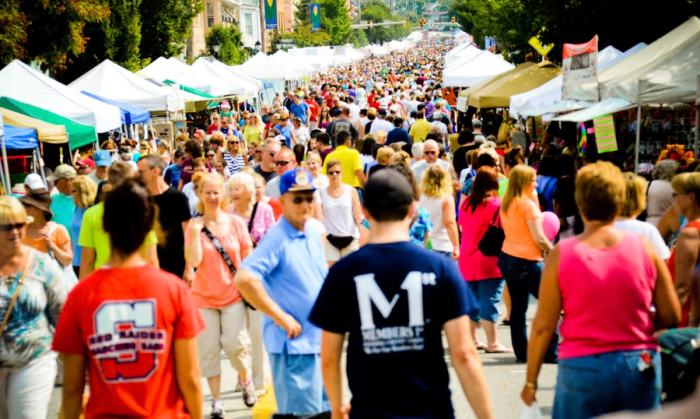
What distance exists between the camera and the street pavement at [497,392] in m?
7.05

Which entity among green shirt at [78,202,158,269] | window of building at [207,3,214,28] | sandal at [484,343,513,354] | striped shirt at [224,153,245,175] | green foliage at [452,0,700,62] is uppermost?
window of building at [207,3,214,28]

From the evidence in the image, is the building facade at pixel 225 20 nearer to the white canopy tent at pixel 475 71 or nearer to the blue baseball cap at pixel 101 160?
the white canopy tent at pixel 475 71

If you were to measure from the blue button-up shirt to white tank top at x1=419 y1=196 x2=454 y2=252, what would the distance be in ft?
12.8

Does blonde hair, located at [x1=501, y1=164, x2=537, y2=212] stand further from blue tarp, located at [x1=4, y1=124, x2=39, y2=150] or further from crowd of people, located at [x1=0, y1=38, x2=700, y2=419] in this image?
blue tarp, located at [x1=4, y1=124, x2=39, y2=150]

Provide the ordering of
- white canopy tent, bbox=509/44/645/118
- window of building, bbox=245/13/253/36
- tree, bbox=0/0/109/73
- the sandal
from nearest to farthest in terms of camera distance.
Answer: the sandal < white canopy tent, bbox=509/44/645/118 < tree, bbox=0/0/109/73 < window of building, bbox=245/13/253/36

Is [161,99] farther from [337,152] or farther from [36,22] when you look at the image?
[337,152]

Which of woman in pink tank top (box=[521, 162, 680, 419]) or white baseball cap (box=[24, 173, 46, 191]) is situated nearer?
woman in pink tank top (box=[521, 162, 680, 419])

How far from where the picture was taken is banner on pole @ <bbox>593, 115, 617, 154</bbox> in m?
12.1

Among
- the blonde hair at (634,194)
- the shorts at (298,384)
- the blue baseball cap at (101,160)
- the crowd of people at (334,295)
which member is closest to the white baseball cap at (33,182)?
the crowd of people at (334,295)

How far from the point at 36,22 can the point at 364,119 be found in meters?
7.95

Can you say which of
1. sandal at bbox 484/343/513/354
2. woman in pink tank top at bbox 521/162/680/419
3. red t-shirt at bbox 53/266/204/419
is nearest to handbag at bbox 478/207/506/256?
sandal at bbox 484/343/513/354

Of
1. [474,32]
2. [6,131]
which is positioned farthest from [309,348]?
[474,32]

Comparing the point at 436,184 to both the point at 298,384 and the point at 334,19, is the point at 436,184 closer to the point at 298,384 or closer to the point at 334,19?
the point at 298,384

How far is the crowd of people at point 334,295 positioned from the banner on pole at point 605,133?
308 centimetres
